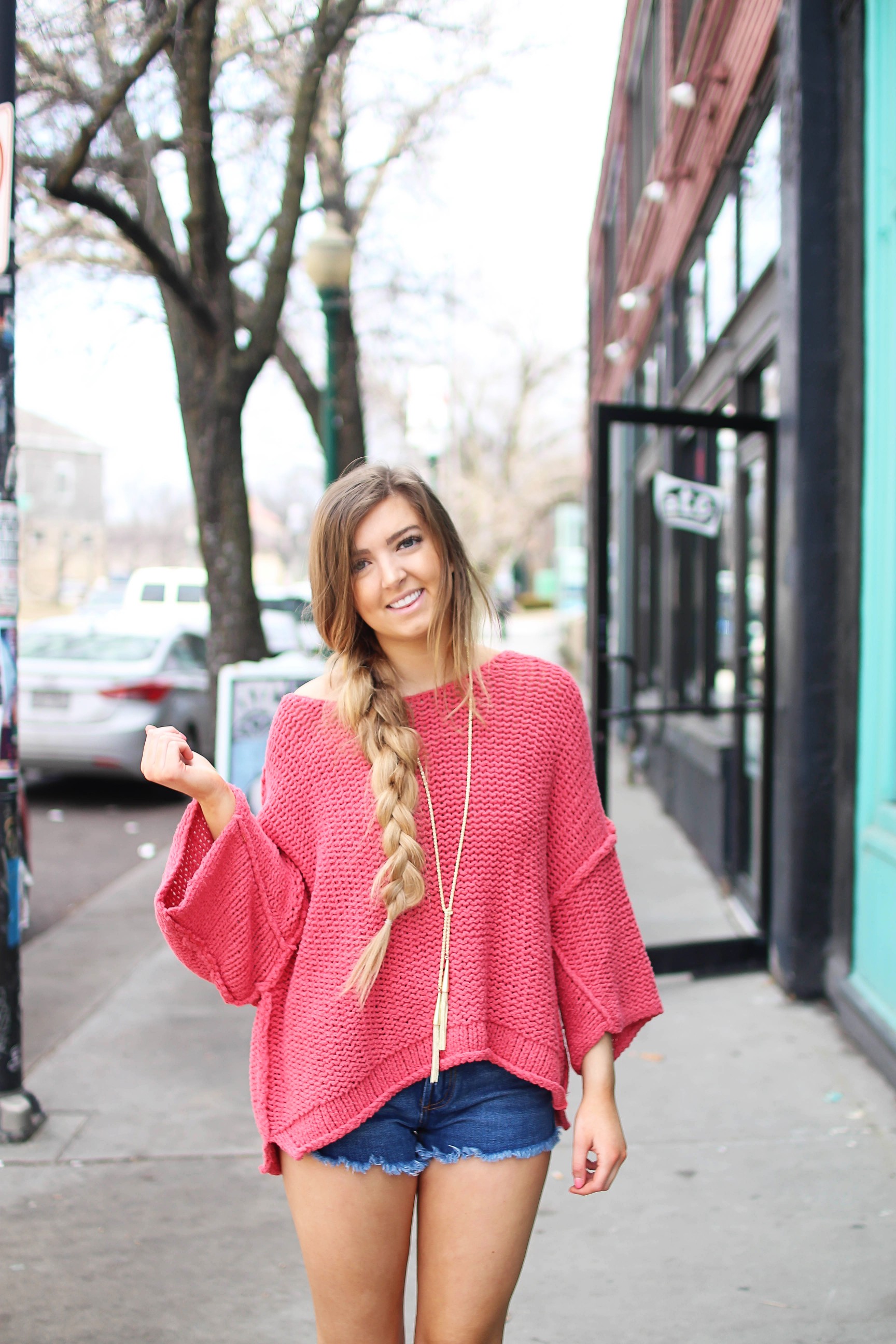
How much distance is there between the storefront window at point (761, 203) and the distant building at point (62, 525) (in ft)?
28.2

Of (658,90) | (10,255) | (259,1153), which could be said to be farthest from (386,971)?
(658,90)

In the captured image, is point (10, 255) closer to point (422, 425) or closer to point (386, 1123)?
point (386, 1123)

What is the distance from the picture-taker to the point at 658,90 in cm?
1034

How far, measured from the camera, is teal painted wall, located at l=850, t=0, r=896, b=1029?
13.7ft

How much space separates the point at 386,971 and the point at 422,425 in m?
13.3

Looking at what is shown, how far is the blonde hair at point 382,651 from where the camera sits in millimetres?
1755

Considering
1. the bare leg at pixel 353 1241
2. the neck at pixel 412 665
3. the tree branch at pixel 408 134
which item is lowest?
the bare leg at pixel 353 1241

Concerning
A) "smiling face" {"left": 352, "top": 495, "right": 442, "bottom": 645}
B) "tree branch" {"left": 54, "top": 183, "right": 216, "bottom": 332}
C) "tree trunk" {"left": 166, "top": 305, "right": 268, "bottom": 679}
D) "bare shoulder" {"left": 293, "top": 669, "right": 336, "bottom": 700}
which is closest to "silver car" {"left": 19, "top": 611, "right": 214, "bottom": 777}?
"tree trunk" {"left": 166, "top": 305, "right": 268, "bottom": 679}

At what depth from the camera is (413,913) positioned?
1815mm

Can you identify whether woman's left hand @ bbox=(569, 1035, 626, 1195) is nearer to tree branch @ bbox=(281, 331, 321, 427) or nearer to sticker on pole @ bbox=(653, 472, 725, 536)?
sticker on pole @ bbox=(653, 472, 725, 536)

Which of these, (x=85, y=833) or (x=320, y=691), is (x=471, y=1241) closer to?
(x=320, y=691)

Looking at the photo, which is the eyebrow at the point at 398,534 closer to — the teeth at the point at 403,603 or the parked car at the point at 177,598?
the teeth at the point at 403,603

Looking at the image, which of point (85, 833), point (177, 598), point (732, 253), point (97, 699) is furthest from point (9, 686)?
point (177, 598)

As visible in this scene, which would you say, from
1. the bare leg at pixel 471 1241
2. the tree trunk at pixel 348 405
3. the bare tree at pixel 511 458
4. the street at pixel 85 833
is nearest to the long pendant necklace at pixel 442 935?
the bare leg at pixel 471 1241
